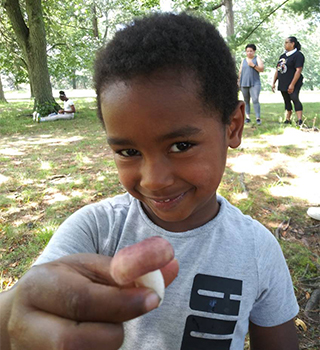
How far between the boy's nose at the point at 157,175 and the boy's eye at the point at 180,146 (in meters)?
0.06

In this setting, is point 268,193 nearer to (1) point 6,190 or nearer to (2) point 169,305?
(2) point 169,305

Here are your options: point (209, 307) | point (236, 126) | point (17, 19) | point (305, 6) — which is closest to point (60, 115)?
point (17, 19)

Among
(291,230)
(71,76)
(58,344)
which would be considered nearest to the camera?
(58,344)

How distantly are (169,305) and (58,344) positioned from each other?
639mm

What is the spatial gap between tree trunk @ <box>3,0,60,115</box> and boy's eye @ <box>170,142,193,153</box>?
11.2 meters

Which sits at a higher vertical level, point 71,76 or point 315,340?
point 71,76

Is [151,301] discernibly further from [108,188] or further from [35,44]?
[35,44]

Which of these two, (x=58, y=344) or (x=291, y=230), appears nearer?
(x=58, y=344)

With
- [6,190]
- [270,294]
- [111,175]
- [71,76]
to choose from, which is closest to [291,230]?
[270,294]

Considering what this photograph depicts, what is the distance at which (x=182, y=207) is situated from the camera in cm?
120

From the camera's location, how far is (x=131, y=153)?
1.16 meters

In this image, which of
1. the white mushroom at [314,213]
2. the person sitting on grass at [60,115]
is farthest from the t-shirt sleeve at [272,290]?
the person sitting on grass at [60,115]

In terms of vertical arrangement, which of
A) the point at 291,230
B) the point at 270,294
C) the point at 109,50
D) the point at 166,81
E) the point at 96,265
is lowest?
the point at 291,230

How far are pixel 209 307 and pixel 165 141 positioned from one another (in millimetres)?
716
